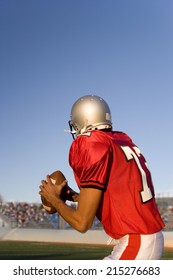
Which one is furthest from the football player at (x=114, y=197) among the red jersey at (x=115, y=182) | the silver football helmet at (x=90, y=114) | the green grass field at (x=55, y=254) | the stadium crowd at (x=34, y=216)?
the stadium crowd at (x=34, y=216)

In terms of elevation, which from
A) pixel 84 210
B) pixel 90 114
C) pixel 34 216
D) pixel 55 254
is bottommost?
pixel 34 216

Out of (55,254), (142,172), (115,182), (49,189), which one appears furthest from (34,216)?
(115,182)

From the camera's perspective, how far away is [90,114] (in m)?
3.40

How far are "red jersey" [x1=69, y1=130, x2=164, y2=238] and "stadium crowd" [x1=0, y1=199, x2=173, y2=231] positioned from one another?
2384 centimetres

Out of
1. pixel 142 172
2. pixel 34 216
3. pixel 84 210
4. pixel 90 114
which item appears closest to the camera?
pixel 84 210

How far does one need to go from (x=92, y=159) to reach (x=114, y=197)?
0.91 feet

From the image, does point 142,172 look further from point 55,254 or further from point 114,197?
point 55,254

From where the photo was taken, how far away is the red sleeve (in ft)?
10.0

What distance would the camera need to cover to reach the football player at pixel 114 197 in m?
3.04

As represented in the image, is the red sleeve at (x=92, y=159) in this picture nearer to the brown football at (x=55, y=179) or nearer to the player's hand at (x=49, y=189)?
the player's hand at (x=49, y=189)
